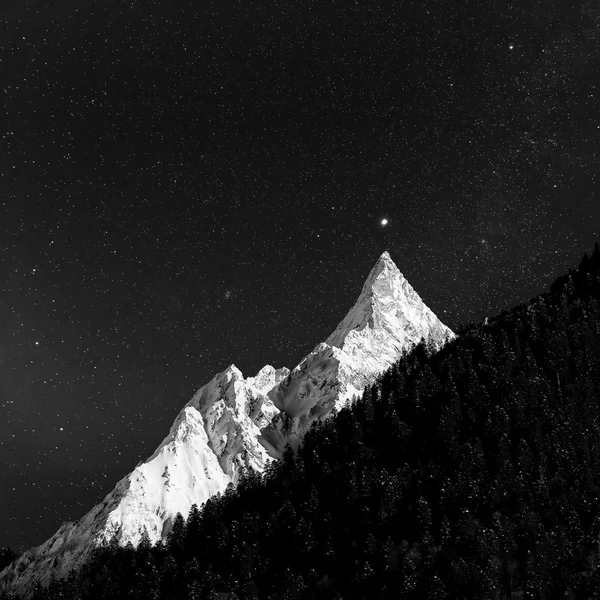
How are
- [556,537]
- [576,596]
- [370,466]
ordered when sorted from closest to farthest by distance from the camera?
[576,596] → [556,537] → [370,466]

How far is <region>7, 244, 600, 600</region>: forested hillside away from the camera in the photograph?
420ft

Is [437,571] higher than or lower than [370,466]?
lower

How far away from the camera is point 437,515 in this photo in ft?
477

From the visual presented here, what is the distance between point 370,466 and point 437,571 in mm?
51312

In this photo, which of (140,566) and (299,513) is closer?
(299,513)

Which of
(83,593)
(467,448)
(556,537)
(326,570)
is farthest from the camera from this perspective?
(83,593)

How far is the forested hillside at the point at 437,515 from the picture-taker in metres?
128

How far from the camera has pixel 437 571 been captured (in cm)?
12719

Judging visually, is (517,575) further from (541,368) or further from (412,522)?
(541,368)

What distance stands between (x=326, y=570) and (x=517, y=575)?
40695 millimetres

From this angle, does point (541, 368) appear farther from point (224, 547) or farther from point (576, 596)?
point (224, 547)

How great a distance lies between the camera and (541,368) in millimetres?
195875

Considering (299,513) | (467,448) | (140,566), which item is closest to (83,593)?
(140,566)

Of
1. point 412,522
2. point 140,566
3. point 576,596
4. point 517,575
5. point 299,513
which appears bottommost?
point 576,596
